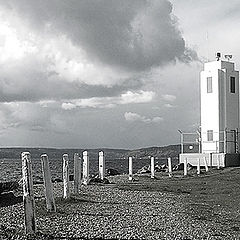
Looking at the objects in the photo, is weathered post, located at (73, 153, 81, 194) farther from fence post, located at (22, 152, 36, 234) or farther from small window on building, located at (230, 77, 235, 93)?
small window on building, located at (230, 77, 235, 93)

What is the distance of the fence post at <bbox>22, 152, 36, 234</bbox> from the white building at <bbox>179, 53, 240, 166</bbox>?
3508cm

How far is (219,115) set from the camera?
4762 cm

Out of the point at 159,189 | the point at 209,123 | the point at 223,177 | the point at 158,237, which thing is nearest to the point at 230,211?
the point at 158,237

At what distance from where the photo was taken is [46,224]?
14039 millimetres

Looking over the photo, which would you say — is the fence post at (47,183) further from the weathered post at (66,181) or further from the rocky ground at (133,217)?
the weathered post at (66,181)

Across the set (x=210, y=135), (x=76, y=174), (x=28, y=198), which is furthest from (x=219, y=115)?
(x=28, y=198)

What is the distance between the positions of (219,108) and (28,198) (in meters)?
36.7

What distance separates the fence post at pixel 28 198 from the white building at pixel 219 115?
35.1 meters

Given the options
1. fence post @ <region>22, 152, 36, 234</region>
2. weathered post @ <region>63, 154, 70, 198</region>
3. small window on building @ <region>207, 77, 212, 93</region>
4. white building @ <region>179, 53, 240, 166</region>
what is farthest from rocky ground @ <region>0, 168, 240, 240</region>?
small window on building @ <region>207, 77, 212, 93</region>

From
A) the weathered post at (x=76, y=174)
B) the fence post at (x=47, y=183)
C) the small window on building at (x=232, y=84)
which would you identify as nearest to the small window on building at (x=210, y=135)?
the small window on building at (x=232, y=84)

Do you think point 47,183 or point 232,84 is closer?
point 47,183

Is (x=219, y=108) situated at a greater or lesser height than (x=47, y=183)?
greater

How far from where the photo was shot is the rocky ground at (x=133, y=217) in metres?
12.9

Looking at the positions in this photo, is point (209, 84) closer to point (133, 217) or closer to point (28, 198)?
point (133, 217)
